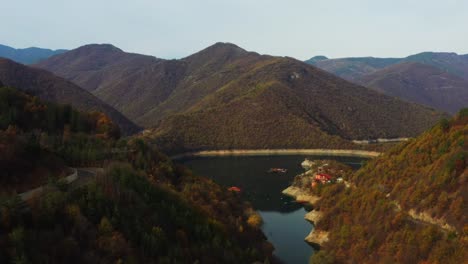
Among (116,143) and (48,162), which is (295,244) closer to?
(116,143)

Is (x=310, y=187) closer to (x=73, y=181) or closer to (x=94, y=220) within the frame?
(x=73, y=181)

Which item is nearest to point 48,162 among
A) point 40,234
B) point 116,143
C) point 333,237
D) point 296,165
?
point 40,234

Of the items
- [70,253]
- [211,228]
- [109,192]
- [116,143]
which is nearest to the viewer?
[70,253]

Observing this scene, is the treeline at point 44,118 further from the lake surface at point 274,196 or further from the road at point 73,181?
the lake surface at point 274,196

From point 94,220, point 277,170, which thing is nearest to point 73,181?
point 94,220

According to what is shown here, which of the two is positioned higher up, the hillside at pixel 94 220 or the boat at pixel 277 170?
the hillside at pixel 94 220

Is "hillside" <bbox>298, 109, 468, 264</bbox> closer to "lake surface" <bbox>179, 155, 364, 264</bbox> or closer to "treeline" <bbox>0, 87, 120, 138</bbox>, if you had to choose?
"lake surface" <bbox>179, 155, 364, 264</bbox>

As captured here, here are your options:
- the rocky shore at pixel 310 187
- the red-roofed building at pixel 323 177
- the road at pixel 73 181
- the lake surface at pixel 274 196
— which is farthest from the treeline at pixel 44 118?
the red-roofed building at pixel 323 177
